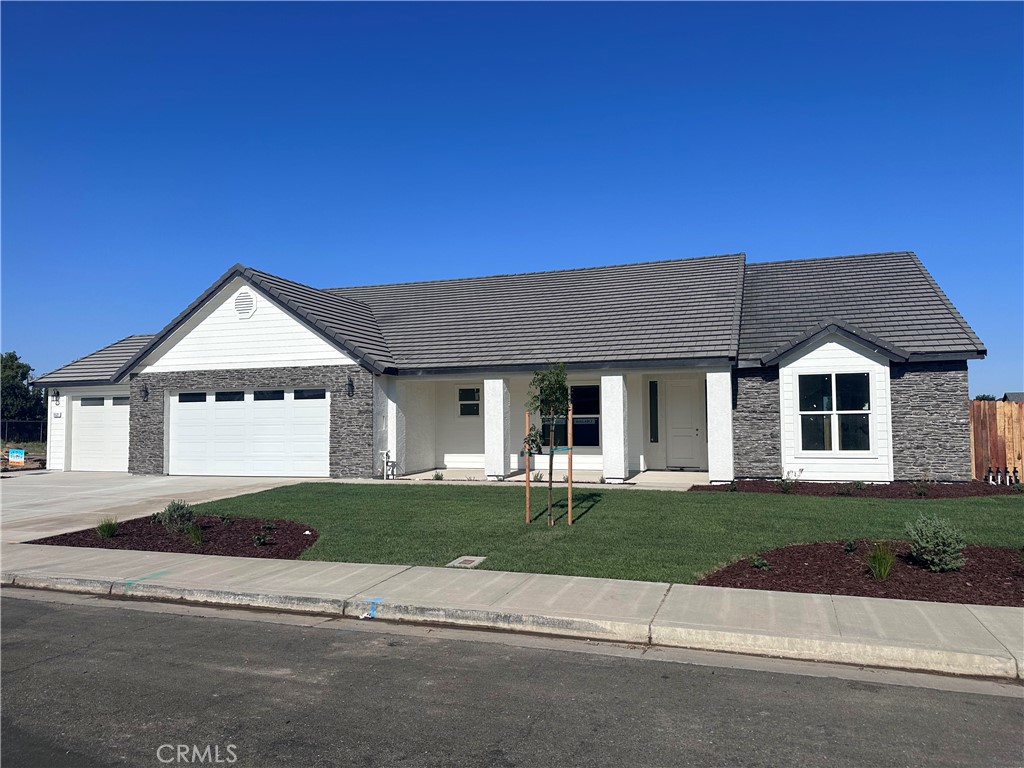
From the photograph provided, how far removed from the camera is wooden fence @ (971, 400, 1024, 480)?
16.7 m

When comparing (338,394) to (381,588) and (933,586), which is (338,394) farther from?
(933,586)

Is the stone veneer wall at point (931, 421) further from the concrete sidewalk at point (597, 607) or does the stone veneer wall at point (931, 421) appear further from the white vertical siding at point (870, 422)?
the concrete sidewalk at point (597, 607)

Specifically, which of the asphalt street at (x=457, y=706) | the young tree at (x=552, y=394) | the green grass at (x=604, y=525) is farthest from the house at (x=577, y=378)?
the asphalt street at (x=457, y=706)

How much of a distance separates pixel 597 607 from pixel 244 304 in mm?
16555

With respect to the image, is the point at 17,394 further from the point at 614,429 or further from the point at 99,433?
the point at 614,429

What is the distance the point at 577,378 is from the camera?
2027 cm

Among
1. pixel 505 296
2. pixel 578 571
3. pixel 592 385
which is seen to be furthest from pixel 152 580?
pixel 505 296

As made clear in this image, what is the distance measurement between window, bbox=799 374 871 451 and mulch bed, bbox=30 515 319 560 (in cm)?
1191

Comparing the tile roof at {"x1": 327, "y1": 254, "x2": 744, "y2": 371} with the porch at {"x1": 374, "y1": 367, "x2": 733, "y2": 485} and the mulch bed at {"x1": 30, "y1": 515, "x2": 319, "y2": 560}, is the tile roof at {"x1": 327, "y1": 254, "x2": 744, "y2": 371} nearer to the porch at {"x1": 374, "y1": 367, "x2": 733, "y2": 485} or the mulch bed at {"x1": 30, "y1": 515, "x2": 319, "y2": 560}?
the porch at {"x1": 374, "y1": 367, "x2": 733, "y2": 485}

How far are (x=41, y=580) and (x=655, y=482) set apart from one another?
1253 centimetres

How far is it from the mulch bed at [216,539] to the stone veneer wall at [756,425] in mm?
10814

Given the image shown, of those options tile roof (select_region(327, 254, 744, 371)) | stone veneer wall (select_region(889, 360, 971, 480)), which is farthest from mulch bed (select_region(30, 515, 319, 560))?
stone veneer wall (select_region(889, 360, 971, 480))

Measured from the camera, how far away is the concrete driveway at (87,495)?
12.8 m

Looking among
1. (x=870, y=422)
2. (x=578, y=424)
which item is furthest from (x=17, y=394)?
(x=870, y=422)
